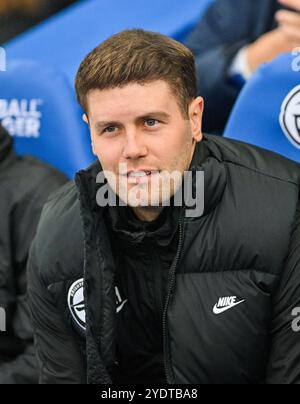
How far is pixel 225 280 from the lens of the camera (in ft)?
4.26

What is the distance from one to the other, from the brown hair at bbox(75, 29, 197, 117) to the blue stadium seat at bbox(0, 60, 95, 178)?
58cm

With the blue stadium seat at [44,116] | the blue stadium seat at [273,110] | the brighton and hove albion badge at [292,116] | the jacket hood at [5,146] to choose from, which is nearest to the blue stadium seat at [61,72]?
the blue stadium seat at [44,116]

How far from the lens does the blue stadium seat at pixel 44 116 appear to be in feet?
6.20

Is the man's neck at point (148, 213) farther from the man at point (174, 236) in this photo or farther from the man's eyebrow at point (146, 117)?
the man's eyebrow at point (146, 117)

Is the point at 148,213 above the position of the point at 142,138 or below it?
below

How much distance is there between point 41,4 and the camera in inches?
112

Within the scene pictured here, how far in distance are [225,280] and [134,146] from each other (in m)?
0.27

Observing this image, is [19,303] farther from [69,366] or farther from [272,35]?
[272,35]

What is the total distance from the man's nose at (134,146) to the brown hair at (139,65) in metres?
0.08

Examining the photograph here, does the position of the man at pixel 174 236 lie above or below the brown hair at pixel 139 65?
below

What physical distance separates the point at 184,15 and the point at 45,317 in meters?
1.20

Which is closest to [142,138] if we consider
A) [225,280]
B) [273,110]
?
[225,280]

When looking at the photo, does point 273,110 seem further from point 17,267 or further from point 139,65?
point 17,267
